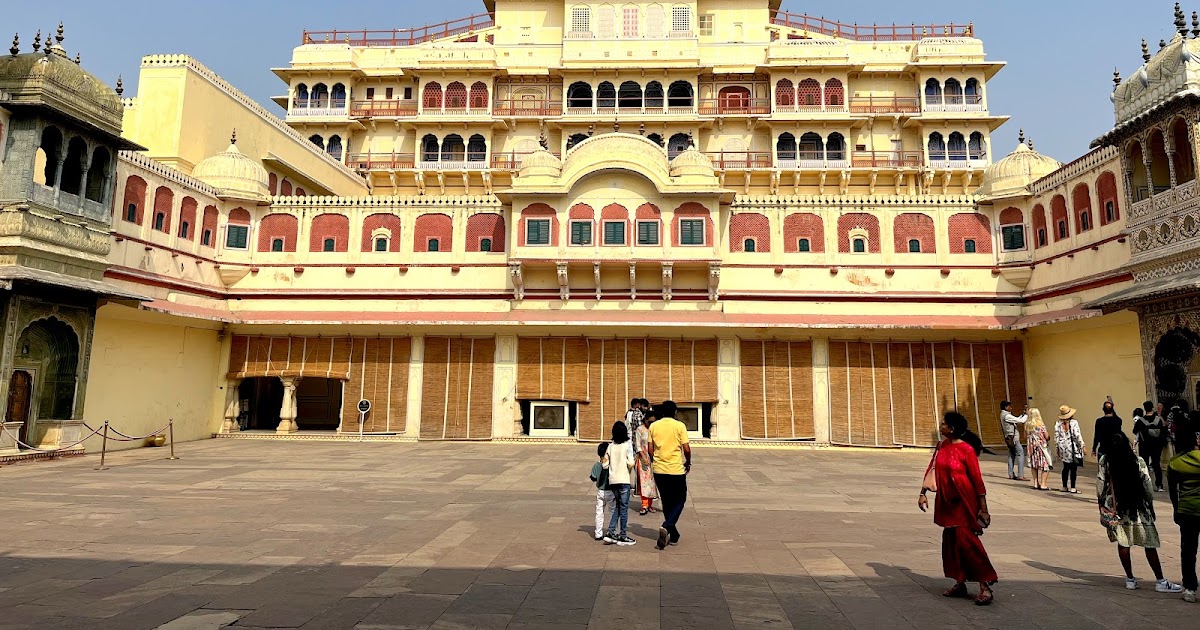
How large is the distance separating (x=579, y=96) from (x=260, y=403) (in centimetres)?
2276

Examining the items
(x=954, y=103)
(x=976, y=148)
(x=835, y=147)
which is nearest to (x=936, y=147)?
(x=976, y=148)

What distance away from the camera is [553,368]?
23.8 m

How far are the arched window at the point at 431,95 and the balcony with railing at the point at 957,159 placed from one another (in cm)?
2702

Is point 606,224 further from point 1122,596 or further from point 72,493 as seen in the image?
point 1122,596

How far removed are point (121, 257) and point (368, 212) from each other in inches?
319

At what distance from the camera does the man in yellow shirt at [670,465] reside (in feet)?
27.9

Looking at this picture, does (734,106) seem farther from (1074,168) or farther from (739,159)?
(1074,168)

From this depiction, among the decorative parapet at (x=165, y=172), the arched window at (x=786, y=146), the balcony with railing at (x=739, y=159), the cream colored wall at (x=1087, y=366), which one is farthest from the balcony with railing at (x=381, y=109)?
the cream colored wall at (x=1087, y=366)

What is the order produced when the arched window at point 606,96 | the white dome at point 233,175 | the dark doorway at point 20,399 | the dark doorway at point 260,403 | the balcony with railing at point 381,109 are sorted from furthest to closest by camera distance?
the balcony with railing at point 381,109 → the arched window at point 606,96 → the dark doorway at point 260,403 → the white dome at point 233,175 → the dark doorway at point 20,399

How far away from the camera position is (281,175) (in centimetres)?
2914

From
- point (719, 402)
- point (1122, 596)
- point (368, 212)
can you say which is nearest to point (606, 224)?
point (719, 402)

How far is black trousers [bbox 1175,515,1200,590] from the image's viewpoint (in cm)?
625

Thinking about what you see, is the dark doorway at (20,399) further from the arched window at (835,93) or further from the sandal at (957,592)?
the arched window at (835,93)

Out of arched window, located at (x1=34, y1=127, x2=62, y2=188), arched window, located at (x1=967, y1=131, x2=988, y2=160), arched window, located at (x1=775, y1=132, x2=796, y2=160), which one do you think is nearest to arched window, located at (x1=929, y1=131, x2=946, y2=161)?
arched window, located at (x1=967, y1=131, x2=988, y2=160)
